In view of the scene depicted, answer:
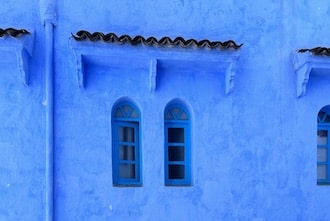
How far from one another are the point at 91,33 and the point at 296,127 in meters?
3.42

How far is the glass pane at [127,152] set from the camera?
6.06 m

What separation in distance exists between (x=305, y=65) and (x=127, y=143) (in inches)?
113

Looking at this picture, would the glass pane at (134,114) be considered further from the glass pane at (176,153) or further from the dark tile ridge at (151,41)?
the dark tile ridge at (151,41)

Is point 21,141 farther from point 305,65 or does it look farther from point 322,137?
point 322,137

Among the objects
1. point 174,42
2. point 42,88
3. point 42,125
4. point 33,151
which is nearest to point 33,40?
point 42,88

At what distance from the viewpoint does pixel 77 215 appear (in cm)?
573

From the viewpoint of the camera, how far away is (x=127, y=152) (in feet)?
20.0

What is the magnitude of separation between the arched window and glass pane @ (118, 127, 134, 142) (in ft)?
9.84

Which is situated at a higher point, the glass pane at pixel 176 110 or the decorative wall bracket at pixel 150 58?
the decorative wall bracket at pixel 150 58

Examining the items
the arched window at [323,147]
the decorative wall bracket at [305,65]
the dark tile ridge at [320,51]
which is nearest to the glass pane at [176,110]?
the decorative wall bracket at [305,65]

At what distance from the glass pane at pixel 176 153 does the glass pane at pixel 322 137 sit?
2.25 m

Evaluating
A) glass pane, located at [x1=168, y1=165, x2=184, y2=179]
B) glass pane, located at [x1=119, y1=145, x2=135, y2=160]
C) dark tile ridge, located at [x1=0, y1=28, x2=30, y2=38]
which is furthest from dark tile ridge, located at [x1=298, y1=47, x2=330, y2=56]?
dark tile ridge, located at [x1=0, y1=28, x2=30, y2=38]

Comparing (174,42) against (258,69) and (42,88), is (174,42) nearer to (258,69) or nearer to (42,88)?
(258,69)

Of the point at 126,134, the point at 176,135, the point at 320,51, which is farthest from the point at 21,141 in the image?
the point at 320,51
